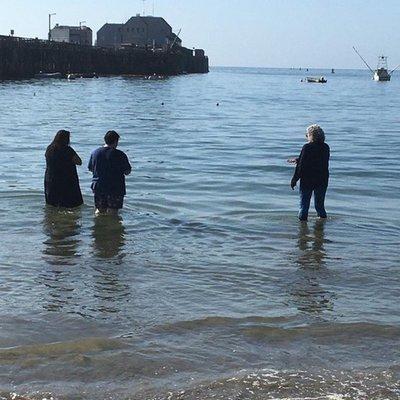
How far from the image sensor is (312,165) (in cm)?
1045

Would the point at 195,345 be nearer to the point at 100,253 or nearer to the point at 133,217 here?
the point at 100,253

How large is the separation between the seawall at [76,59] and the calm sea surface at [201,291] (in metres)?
73.4

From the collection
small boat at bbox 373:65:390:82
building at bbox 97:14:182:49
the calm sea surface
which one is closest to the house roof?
building at bbox 97:14:182:49

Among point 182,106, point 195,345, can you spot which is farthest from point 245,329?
point 182,106

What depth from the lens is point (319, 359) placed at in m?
5.96

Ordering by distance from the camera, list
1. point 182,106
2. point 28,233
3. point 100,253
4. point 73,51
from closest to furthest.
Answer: point 100,253 < point 28,233 < point 182,106 < point 73,51

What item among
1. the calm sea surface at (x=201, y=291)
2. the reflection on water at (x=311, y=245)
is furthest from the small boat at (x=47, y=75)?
the reflection on water at (x=311, y=245)

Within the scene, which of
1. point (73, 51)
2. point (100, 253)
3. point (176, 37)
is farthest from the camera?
point (176, 37)

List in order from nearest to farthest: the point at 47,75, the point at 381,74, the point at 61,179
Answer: the point at 61,179, the point at 47,75, the point at 381,74

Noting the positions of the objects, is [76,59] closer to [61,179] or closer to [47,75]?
[47,75]

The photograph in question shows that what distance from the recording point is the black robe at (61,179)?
36.1 feet

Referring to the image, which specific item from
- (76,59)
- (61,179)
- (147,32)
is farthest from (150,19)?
(61,179)

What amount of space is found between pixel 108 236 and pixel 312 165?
2915mm

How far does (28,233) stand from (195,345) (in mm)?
4760
